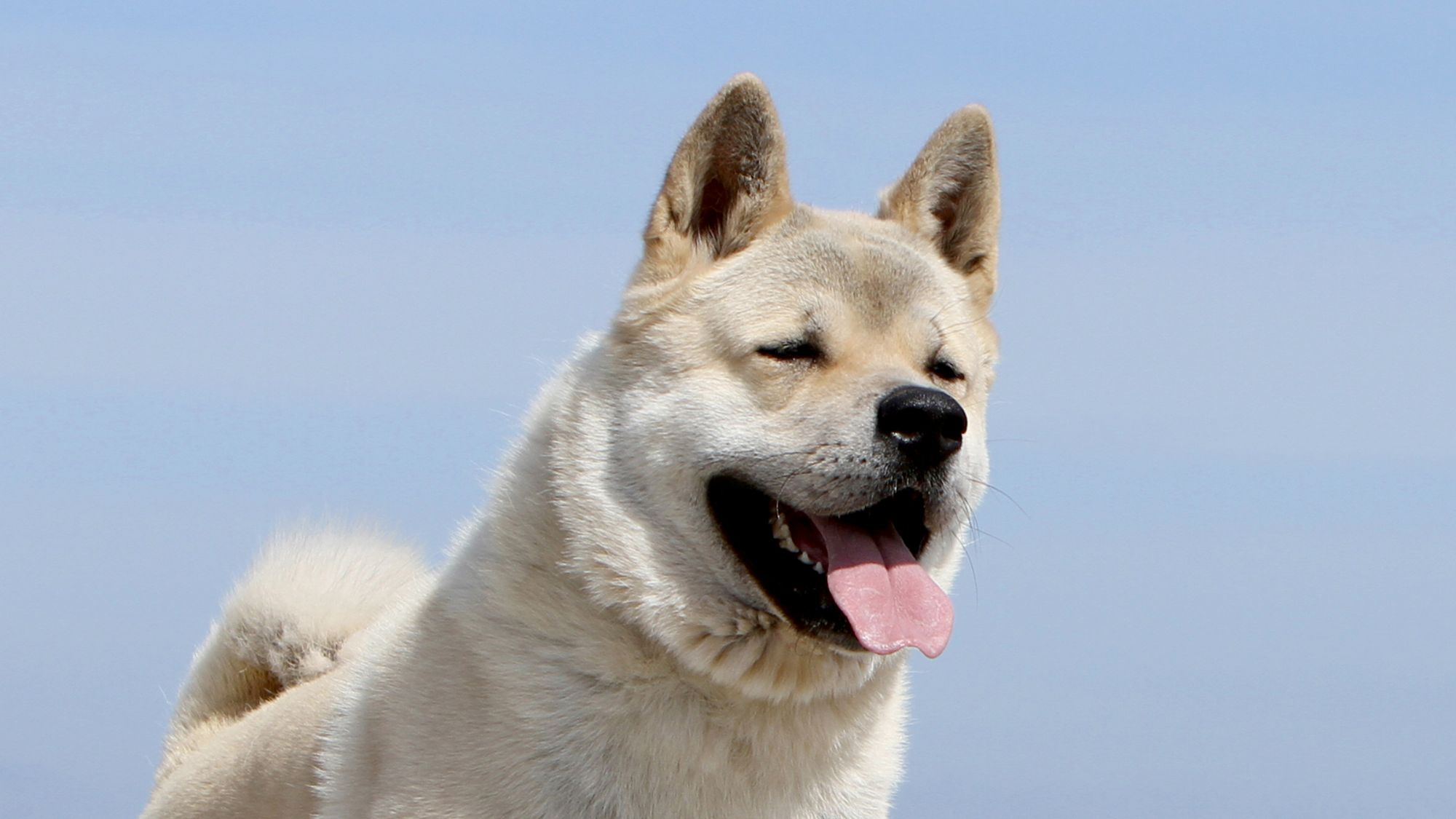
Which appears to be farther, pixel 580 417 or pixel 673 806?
pixel 580 417

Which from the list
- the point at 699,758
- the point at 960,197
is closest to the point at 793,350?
the point at 960,197

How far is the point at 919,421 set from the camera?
14.2 ft

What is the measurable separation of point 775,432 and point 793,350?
286mm

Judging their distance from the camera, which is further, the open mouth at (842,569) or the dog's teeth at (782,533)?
the dog's teeth at (782,533)

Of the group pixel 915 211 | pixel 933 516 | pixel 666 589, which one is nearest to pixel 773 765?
pixel 666 589

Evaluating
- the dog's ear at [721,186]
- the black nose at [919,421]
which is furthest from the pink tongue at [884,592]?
the dog's ear at [721,186]

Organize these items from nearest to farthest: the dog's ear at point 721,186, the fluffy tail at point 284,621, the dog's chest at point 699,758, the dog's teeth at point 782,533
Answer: the dog's chest at point 699,758 → the dog's teeth at point 782,533 → the dog's ear at point 721,186 → the fluffy tail at point 284,621

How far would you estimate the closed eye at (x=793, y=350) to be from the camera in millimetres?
4520

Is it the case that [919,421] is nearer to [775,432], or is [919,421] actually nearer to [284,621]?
[775,432]

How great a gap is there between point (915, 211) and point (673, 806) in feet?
7.11

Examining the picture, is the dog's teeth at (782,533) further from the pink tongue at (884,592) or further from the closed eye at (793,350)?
the closed eye at (793,350)

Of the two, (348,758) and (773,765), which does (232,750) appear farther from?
(773,765)

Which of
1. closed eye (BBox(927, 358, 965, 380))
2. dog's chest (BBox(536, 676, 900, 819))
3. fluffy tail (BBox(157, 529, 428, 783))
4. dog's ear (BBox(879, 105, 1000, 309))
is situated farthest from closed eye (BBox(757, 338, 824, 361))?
fluffy tail (BBox(157, 529, 428, 783))

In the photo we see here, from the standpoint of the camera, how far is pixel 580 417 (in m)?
4.54
